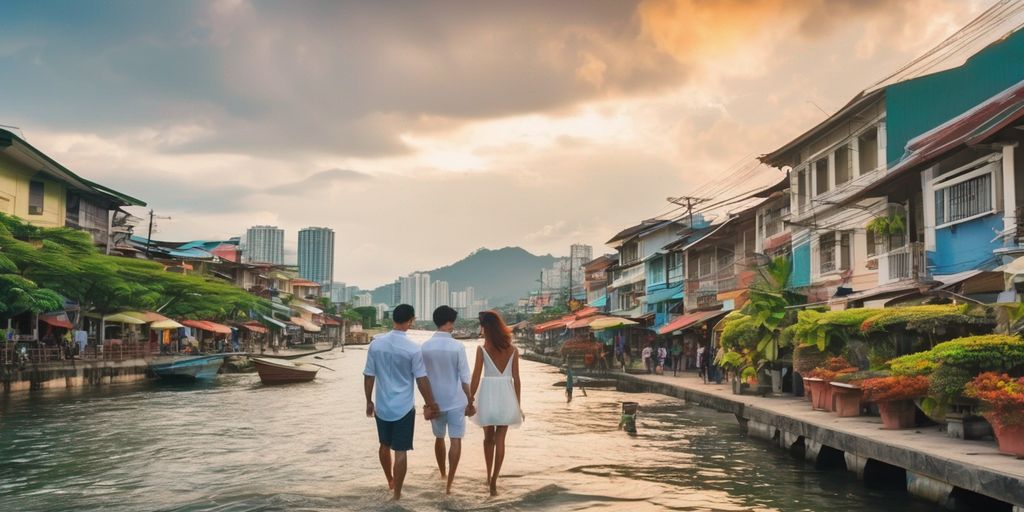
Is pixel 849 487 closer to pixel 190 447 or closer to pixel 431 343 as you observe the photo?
pixel 431 343

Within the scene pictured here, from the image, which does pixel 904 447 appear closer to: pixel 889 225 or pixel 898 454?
pixel 898 454

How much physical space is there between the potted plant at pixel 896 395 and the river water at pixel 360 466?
1.15 m

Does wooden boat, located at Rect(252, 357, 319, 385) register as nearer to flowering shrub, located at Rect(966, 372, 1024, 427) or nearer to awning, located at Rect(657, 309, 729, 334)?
awning, located at Rect(657, 309, 729, 334)

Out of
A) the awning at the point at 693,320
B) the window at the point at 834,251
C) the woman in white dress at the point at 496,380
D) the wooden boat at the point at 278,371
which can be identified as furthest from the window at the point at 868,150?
the wooden boat at the point at 278,371

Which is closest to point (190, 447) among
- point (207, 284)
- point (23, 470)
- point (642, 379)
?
point (23, 470)

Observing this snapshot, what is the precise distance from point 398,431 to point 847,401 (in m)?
9.49

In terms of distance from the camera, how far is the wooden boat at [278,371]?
36.2m

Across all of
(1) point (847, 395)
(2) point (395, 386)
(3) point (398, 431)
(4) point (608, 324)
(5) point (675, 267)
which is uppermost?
(5) point (675, 267)

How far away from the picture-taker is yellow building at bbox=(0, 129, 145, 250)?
38719 millimetres

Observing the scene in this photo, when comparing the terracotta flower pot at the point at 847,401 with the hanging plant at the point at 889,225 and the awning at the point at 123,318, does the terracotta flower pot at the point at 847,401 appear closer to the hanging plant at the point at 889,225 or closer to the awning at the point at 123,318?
the hanging plant at the point at 889,225

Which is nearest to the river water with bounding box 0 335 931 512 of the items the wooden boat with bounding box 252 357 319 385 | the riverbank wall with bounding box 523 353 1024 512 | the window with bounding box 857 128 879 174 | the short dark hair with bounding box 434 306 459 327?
the riverbank wall with bounding box 523 353 1024 512

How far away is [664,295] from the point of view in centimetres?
4928

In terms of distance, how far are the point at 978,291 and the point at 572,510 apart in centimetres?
1020

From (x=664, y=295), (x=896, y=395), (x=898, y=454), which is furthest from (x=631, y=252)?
(x=898, y=454)
